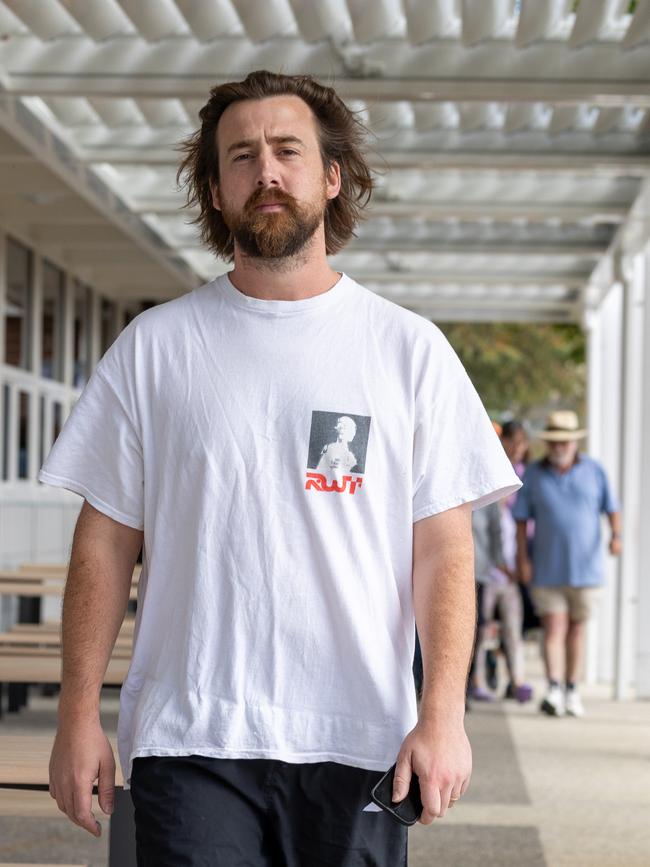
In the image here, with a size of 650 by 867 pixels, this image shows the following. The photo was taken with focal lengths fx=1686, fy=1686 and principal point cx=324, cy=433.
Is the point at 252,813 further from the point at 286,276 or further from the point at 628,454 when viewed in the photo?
the point at 628,454

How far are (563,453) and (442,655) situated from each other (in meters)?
9.09

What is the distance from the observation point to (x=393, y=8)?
818cm

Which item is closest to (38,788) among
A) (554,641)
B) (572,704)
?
(554,641)

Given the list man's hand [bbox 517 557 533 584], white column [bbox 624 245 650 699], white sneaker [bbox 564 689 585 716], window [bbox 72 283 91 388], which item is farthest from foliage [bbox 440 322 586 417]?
white sneaker [bbox 564 689 585 716]

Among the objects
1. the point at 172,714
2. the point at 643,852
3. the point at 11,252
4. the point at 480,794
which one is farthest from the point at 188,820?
the point at 11,252

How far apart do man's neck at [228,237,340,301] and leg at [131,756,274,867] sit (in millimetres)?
759

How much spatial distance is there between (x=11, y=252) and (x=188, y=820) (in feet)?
40.7

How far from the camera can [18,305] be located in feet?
49.3

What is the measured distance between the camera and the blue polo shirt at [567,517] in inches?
446

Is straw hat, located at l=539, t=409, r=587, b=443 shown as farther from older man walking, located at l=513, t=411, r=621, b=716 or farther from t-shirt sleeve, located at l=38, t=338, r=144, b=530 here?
t-shirt sleeve, located at l=38, t=338, r=144, b=530

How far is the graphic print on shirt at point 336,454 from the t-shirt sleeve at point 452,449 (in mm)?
123

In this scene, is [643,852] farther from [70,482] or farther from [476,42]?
[70,482]

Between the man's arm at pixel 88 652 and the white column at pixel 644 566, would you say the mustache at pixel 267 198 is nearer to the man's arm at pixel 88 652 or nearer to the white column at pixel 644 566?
the man's arm at pixel 88 652

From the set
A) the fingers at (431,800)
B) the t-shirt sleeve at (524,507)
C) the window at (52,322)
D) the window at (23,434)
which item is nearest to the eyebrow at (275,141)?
the fingers at (431,800)
